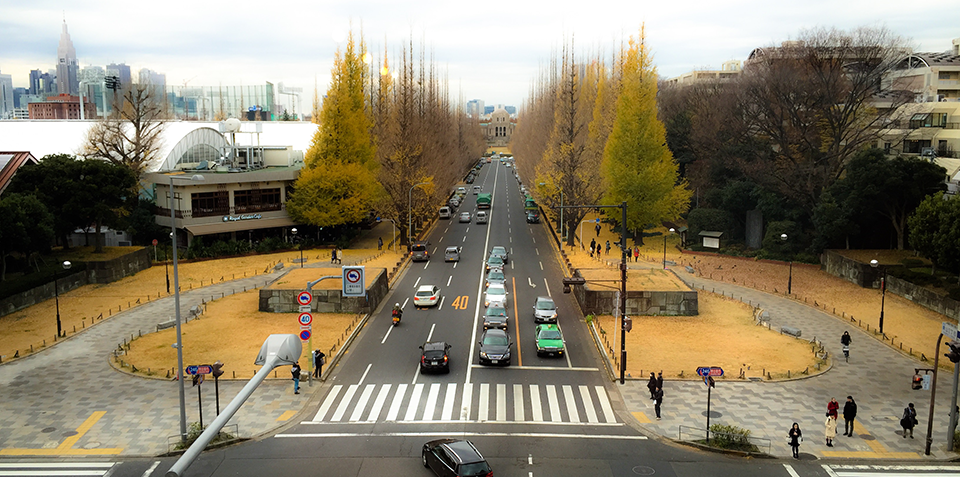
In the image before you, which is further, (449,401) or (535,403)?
(449,401)

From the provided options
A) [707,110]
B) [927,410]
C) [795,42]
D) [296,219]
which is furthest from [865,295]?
[296,219]

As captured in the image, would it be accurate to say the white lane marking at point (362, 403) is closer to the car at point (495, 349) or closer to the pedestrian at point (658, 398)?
the car at point (495, 349)

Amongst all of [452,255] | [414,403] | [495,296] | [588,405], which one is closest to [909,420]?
[588,405]

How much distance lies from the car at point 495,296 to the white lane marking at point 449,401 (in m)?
11.6

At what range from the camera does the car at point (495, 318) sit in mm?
34969

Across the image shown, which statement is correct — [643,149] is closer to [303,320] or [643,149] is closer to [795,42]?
[795,42]

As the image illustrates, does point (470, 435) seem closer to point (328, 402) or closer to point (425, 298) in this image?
point (328, 402)

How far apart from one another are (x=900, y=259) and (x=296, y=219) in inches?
1987

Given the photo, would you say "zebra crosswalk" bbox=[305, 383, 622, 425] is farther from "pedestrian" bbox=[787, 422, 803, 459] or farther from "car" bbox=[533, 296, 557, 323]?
"car" bbox=[533, 296, 557, 323]

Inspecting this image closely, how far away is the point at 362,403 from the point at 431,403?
2722 millimetres

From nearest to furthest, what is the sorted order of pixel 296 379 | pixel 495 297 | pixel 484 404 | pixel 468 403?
pixel 484 404 < pixel 468 403 < pixel 296 379 < pixel 495 297

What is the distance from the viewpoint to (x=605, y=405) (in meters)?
25.8

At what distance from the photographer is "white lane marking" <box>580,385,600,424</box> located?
24328 millimetres

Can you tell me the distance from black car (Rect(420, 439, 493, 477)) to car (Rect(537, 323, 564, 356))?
12539 millimetres
